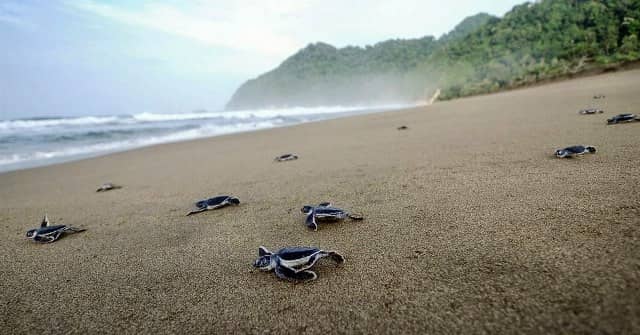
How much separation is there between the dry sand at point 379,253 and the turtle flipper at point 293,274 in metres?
0.05

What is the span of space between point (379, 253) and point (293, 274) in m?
0.46

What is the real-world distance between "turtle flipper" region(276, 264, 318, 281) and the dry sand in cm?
5

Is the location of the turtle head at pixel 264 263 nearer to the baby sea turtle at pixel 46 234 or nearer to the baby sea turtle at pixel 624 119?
the baby sea turtle at pixel 46 234

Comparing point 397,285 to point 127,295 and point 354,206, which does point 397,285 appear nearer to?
point 354,206

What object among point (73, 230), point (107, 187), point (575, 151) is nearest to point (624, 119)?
point (575, 151)

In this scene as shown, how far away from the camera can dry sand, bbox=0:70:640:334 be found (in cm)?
111

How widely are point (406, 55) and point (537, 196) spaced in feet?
173

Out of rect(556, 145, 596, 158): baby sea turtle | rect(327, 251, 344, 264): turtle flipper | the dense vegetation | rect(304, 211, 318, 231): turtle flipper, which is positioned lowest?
rect(327, 251, 344, 264): turtle flipper

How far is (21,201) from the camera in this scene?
3.87 metres

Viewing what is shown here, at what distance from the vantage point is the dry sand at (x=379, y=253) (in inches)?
43.5

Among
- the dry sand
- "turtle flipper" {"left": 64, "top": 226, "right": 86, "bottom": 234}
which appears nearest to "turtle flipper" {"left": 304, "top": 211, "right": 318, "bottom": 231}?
the dry sand

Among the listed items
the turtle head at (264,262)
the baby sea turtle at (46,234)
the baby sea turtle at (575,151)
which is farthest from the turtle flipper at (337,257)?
the baby sea turtle at (575,151)

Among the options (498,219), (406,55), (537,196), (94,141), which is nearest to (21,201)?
(498,219)

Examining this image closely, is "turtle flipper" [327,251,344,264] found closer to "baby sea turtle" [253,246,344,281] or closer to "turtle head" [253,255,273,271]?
"baby sea turtle" [253,246,344,281]
